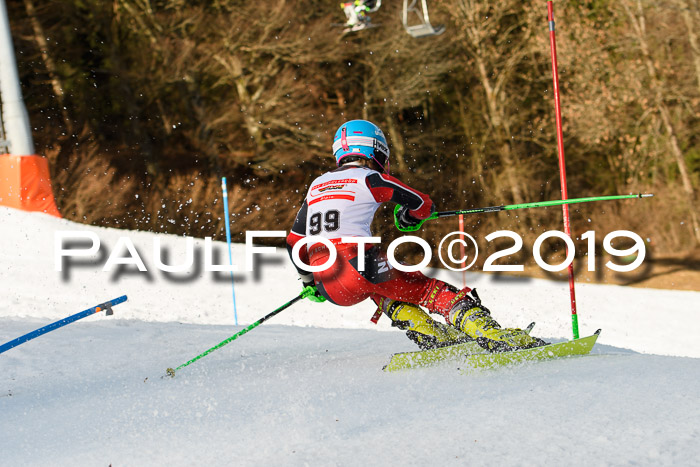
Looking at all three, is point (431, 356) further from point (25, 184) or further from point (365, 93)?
point (365, 93)

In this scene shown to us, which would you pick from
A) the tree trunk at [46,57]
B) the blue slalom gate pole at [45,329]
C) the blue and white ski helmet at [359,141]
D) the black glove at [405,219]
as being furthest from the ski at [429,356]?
the tree trunk at [46,57]

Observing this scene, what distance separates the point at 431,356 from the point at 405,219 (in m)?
0.87

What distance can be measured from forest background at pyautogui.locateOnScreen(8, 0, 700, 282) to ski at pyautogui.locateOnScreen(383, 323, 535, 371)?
11.9 m

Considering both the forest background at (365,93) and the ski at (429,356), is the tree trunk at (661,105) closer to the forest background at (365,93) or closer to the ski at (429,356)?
the forest background at (365,93)

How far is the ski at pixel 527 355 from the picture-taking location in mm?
3990

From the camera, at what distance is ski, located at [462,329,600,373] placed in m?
3.99

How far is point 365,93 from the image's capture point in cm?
2141

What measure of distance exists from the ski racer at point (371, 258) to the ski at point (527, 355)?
0.06m

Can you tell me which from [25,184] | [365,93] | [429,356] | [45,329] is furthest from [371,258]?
[365,93]

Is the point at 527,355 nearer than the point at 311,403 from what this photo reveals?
No

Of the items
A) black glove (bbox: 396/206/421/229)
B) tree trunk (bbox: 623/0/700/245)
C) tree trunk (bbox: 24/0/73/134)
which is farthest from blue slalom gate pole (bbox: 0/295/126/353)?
tree trunk (bbox: 623/0/700/245)

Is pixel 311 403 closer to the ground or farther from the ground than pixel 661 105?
closer to the ground

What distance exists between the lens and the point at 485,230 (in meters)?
20.1

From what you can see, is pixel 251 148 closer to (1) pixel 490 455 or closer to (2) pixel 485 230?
(2) pixel 485 230
